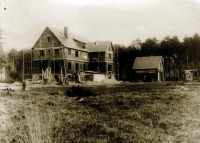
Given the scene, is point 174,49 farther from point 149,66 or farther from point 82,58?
point 82,58

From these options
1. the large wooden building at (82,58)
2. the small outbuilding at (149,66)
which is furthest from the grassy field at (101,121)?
the large wooden building at (82,58)

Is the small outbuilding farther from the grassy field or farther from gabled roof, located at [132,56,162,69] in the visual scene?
the grassy field

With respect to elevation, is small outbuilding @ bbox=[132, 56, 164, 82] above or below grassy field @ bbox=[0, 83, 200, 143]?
above

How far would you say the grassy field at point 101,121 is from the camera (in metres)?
4.68

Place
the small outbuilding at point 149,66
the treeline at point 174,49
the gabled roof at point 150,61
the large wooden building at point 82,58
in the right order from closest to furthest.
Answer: the treeline at point 174,49 → the gabled roof at point 150,61 → the small outbuilding at point 149,66 → the large wooden building at point 82,58

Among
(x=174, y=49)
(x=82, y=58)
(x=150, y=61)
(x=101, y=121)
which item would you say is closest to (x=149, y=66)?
(x=150, y=61)

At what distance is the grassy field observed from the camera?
468 cm

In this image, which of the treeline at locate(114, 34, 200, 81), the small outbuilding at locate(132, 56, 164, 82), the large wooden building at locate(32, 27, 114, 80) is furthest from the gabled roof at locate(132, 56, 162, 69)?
the large wooden building at locate(32, 27, 114, 80)

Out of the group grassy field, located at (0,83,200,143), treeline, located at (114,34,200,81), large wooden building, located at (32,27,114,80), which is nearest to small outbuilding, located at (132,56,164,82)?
treeline, located at (114,34,200,81)

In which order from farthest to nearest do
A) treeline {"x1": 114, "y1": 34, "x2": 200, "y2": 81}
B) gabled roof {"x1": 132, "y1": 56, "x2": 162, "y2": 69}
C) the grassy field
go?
gabled roof {"x1": 132, "y1": 56, "x2": 162, "y2": 69} < treeline {"x1": 114, "y1": 34, "x2": 200, "y2": 81} < the grassy field

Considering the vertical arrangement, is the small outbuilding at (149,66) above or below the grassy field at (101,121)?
above

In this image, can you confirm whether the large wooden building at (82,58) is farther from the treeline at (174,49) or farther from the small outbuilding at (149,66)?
the treeline at (174,49)

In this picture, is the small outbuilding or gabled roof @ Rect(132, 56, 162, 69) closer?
gabled roof @ Rect(132, 56, 162, 69)

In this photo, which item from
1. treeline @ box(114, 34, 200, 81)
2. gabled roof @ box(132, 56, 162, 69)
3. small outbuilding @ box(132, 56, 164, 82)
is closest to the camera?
treeline @ box(114, 34, 200, 81)
